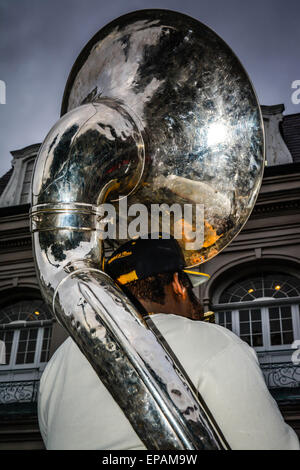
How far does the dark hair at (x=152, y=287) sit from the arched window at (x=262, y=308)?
A: 9573 millimetres

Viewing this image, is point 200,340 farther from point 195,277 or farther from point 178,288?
point 195,277

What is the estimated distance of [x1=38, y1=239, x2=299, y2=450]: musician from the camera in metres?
1.14

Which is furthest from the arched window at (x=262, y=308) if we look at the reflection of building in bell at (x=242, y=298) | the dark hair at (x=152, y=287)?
the dark hair at (x=152, y=287)

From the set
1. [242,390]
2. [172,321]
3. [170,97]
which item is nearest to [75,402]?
[172,321]

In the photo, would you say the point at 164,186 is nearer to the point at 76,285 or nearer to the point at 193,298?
the point at 193,298

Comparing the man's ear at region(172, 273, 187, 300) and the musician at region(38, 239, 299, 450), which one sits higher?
the man's ear at region(172, 273, 187, 300)

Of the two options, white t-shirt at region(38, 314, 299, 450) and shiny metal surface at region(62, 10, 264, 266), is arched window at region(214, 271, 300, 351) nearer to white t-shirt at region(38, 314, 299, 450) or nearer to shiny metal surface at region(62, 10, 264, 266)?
shiny metal surface at region(62, 10, 264, 266)

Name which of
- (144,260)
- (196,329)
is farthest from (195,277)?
(196,329)

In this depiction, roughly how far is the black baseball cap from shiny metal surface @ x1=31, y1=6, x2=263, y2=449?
0.15 metres

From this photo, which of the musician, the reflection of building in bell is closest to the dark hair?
the musician

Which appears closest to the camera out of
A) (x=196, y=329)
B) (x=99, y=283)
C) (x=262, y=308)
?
(x=99, y=283)

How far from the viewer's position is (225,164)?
170 centimetres

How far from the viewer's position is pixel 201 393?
3.96 feet

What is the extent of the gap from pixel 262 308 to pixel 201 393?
34.0 ft
